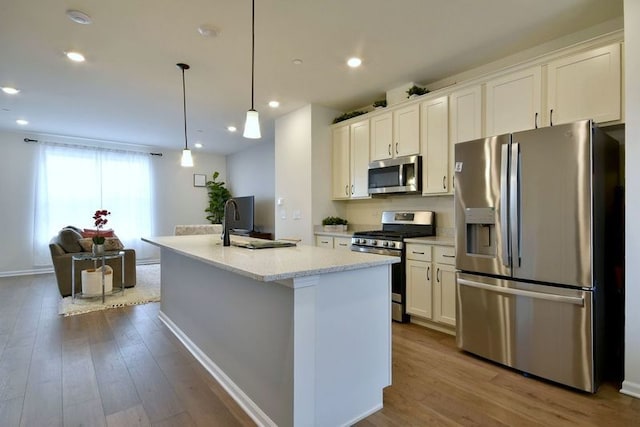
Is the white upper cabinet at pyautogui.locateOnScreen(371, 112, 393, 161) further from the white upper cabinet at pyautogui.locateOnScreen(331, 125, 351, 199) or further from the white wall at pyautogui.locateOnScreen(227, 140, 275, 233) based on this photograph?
the white wall at pyautogui.locateOnScreen(227, 140, 275, 233)

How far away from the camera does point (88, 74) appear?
11.4ft

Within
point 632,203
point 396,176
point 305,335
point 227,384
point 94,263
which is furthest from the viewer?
point 94,263

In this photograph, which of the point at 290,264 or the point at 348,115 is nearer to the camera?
the point at 290,264

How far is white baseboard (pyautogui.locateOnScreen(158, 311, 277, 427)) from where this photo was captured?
72.5 inches

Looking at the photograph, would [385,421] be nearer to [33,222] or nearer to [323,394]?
[323,394]

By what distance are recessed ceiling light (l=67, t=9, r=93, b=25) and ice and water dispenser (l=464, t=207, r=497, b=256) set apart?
326 cm

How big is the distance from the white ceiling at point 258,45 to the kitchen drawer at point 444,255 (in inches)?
71.6

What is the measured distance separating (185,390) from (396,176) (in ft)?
9.38

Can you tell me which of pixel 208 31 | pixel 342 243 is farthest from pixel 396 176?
pixel 208 31

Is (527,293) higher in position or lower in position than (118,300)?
higher

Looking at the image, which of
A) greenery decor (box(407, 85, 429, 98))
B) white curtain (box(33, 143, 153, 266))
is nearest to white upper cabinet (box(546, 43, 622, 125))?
greenery decor (box(407, 85, 429, 98))

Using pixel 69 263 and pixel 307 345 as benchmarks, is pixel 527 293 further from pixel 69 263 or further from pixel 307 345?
pixel 69 263

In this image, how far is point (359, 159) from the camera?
426cm

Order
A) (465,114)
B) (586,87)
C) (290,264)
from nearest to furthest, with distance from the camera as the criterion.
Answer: (290,264)
(586,87)
(465,114)
